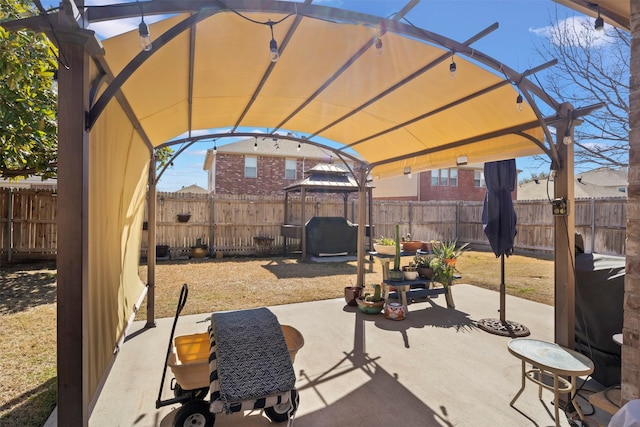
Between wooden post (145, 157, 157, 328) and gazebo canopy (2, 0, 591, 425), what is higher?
gazebo canopy (2, 0, 591, 425)

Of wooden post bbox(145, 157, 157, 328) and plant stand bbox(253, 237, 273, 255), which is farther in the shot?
plant stand bbox(253, 237, 273, 255)

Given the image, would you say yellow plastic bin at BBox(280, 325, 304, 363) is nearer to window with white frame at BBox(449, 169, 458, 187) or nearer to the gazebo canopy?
the gazebo canopy

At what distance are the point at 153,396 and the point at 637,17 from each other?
3827 mm

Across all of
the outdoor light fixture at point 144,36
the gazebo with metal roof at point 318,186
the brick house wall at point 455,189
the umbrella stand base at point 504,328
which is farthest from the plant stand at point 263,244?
the brick house wall at point 455,189

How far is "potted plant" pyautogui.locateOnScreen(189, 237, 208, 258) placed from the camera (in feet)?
34.4

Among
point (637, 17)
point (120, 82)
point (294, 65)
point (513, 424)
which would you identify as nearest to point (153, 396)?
point (120, 82)

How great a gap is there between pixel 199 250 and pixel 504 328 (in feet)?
28.5

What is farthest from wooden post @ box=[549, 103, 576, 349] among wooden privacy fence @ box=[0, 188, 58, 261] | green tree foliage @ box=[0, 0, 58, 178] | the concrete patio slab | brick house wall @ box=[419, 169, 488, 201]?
brick house wall @ box=[419, 169, 488, 201]

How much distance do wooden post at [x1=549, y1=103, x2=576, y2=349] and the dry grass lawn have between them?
10.1 feet

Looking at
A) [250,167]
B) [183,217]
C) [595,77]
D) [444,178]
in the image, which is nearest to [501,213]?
[595,77]

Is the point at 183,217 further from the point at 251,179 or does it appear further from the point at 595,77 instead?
the point at 595,77

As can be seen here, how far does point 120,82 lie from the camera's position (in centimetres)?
192

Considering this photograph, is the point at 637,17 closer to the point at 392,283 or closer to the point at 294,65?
the point at 294,65

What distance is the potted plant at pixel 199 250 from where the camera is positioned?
10477 millimetres
